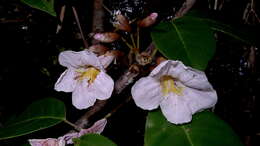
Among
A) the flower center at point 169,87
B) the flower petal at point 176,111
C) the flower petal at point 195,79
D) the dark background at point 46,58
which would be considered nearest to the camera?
the flower petal at point 195,79

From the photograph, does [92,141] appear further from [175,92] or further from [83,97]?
[175,92]

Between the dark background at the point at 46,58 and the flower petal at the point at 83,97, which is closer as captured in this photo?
the flower petal at the point at 83,97

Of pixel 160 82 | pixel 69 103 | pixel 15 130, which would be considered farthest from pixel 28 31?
pixel 160 82

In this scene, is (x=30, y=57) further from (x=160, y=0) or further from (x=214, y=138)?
(x=214, y=138)

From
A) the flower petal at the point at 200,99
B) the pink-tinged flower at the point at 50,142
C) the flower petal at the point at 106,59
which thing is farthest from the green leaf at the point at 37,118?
the flower petal at the point at 200,99

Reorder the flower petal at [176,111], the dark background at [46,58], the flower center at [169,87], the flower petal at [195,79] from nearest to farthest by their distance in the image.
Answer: the flower petal at [195,79] < the flower petal at [176,111] < the flower center at [169,87] < the dark background at [46,58]

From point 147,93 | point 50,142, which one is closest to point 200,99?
point 147,93

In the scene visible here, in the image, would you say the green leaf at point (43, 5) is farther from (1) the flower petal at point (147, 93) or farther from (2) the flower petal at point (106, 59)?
(1) the flower petal at point (147, 93)
